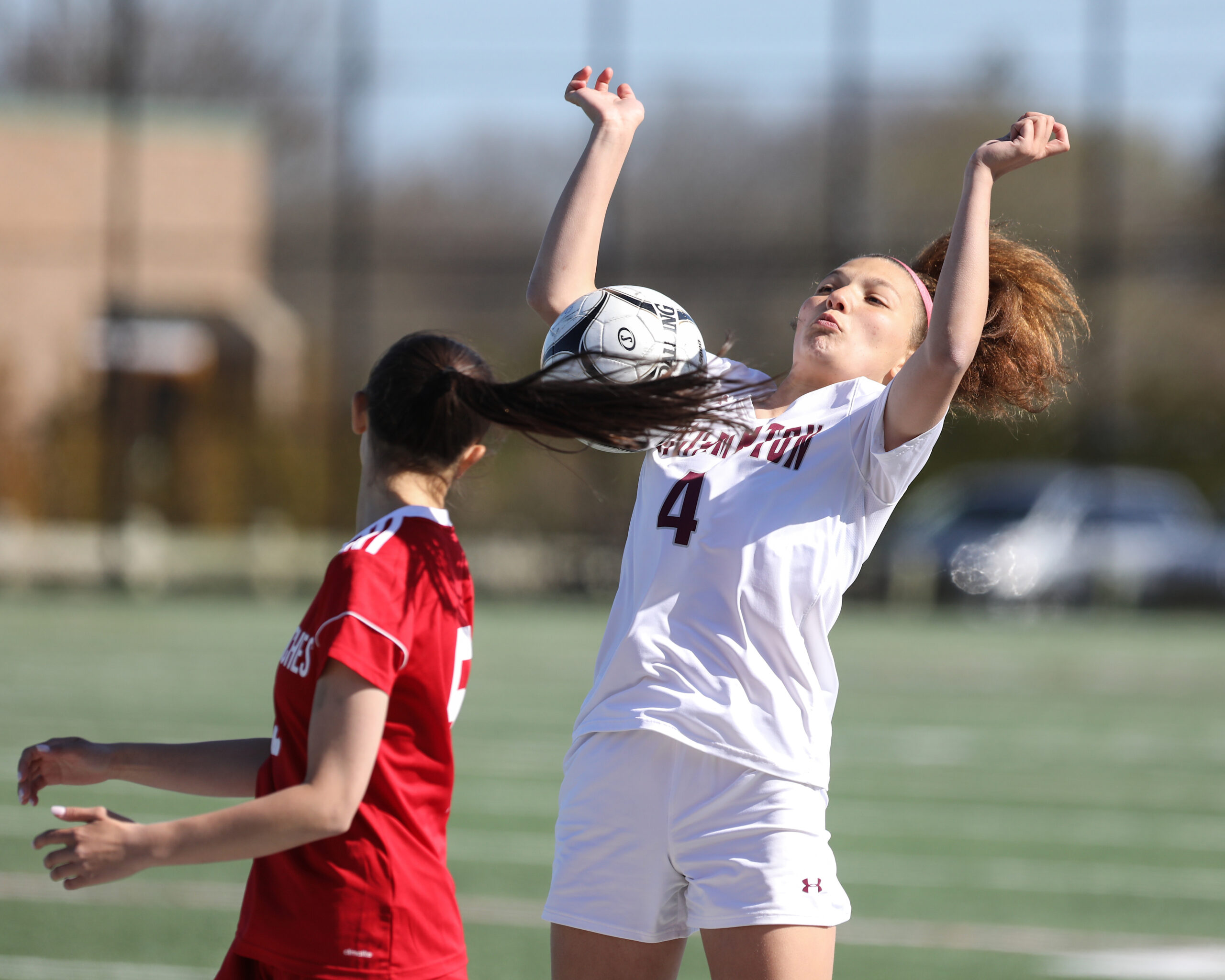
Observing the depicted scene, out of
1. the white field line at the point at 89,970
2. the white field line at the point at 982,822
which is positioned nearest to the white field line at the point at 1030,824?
the white field line at the point at 982,822

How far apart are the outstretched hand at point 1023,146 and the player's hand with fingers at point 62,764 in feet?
5.44

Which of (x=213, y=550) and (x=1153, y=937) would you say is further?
(x=213, y=550)

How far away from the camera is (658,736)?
255cm

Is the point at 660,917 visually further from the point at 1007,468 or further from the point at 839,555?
the point at 1007,468

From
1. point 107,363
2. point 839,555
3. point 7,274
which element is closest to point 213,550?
point 107,363

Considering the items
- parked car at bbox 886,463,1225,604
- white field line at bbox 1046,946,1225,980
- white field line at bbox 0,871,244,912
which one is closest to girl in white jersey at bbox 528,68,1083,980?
white field line at bbox 1046,946,1225,980

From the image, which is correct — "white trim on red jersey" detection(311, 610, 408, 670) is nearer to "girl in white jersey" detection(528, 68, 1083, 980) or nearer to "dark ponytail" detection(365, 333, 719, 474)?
"dark ponytail" detection(365, 333, 719, 474)

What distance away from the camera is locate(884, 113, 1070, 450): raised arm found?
97.4 inches

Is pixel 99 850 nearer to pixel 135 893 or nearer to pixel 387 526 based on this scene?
pixel 387 526

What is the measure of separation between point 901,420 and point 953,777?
19.4 ft

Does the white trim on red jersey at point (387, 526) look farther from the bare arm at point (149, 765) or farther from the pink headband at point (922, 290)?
the pink headband at point (922, 290)

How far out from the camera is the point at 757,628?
259cm

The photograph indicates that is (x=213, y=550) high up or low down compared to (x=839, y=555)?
down

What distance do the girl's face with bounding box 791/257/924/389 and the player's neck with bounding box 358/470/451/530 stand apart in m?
0.74
